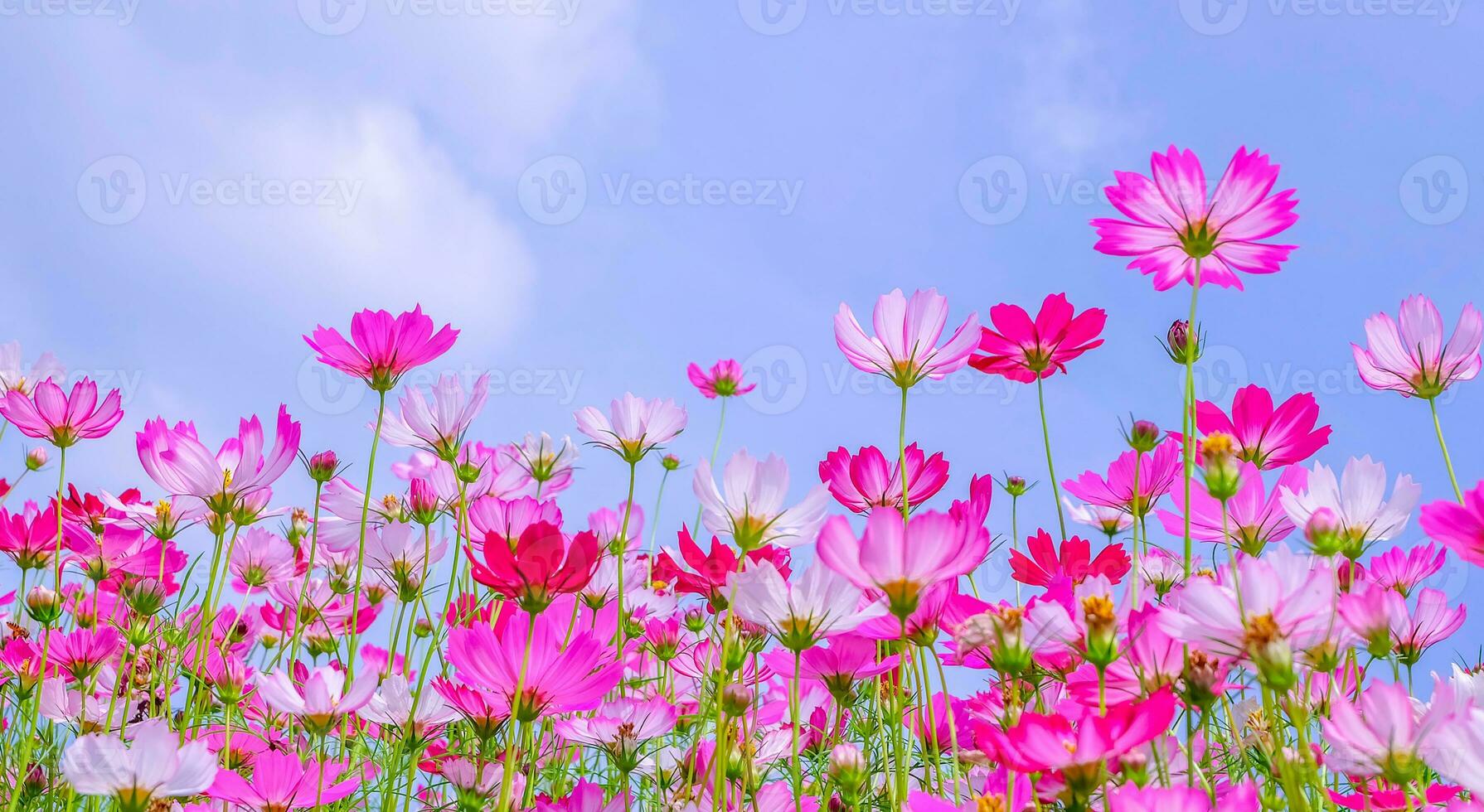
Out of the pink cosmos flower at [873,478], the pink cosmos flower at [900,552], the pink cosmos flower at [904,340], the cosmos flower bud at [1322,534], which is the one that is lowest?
the pink cosmos flower at [900,552]

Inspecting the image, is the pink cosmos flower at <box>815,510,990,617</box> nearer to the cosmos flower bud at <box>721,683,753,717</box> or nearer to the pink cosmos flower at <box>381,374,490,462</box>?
the cosmos flower bud at <box>721,683,753,717</box>

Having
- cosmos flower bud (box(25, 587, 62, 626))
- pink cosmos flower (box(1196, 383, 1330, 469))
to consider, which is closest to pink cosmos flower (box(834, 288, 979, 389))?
pink cosmos flower (box(1196, 383, 1330, 469))

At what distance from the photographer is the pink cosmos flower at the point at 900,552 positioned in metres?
0.60

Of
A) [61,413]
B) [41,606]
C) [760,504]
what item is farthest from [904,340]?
[41,606]

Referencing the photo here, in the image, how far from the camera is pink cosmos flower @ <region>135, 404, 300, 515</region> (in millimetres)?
952

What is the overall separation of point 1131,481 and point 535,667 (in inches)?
24.3

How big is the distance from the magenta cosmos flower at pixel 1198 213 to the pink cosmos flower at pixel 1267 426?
0.61ft

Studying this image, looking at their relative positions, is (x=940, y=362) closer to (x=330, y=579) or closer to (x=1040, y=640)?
(x=1040, y=640)

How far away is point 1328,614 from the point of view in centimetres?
55

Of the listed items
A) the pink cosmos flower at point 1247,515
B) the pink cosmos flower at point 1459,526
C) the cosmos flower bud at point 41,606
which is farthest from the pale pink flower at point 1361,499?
the cosmos flower bud at point 41,606

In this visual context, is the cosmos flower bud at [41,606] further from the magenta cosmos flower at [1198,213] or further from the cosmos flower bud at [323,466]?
the magenta cosmos flower at [1198,213]

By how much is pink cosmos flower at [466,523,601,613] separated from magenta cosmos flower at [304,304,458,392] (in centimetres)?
36

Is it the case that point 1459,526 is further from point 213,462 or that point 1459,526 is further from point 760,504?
point 213,462

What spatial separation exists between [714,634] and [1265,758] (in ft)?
1.62
